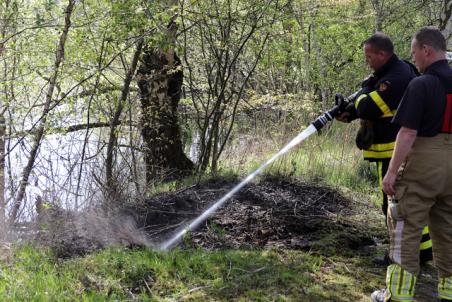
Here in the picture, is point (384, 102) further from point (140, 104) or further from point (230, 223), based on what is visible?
point (140, 104)

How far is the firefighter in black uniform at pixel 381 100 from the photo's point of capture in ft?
12.9

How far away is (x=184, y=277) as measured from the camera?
3926 millimetres

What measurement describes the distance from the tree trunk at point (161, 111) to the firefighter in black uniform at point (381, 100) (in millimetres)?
3978

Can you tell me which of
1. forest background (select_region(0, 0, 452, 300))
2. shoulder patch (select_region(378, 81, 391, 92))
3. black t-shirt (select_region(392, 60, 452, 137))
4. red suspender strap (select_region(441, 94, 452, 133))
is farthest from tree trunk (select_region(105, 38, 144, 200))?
red suspender strap (select_region(441, 94, 452, 133))

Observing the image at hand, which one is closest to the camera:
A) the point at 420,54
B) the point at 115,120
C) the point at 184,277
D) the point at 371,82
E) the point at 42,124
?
the point at 420,54

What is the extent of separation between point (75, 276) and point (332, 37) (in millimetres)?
13654

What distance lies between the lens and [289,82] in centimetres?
1272

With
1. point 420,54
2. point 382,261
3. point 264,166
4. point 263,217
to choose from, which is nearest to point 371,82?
point 420,54

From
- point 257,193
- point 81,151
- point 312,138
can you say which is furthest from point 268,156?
point 81,151

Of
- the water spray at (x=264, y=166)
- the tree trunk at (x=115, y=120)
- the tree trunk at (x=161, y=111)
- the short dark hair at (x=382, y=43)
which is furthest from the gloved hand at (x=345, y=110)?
the tree trunk at (x=161, y=111)

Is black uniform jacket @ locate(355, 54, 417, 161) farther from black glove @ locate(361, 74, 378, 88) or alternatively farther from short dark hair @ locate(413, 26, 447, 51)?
short dark hair @ locate(413, 26, 447, 51)

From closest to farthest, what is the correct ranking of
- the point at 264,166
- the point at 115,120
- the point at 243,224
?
the point at 243,224
the point at 264,166
the point at 115,120

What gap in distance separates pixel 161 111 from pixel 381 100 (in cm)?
481

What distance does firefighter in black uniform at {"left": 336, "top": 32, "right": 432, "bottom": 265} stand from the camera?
395 cm
